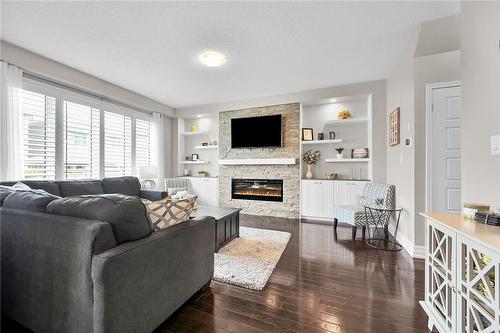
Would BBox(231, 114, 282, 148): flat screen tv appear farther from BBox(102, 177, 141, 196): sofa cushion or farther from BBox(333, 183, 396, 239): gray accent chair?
BBox(102, 177, 141, 196): sofa cushion

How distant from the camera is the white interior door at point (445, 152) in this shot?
105 inches

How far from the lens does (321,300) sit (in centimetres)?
182

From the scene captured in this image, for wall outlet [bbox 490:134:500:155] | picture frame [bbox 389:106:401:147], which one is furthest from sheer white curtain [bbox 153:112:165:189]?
wall outlet [bbox 490:134:500:155]

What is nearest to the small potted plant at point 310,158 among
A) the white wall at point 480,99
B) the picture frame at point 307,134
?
the picture frame at point 307,134

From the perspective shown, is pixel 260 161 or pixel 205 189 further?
pixel 205 189

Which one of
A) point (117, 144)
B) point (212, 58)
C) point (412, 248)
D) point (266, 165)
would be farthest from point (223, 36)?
point (412, 248)

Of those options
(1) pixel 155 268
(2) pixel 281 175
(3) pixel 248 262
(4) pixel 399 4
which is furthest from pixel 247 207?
(4) pixel 399 4

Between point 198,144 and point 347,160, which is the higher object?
point 198,144

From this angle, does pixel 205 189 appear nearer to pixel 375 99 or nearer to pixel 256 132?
pixel 256 132

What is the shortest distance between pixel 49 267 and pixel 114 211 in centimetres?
48

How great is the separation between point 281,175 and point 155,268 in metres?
3.86

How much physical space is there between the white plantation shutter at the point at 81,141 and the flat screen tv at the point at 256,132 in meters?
2.86

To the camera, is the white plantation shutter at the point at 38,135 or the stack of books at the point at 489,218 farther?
the white plantation shutter at the point at 38,135

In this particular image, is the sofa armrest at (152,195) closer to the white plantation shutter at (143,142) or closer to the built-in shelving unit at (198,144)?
the white plantation shutter at (143,142)
